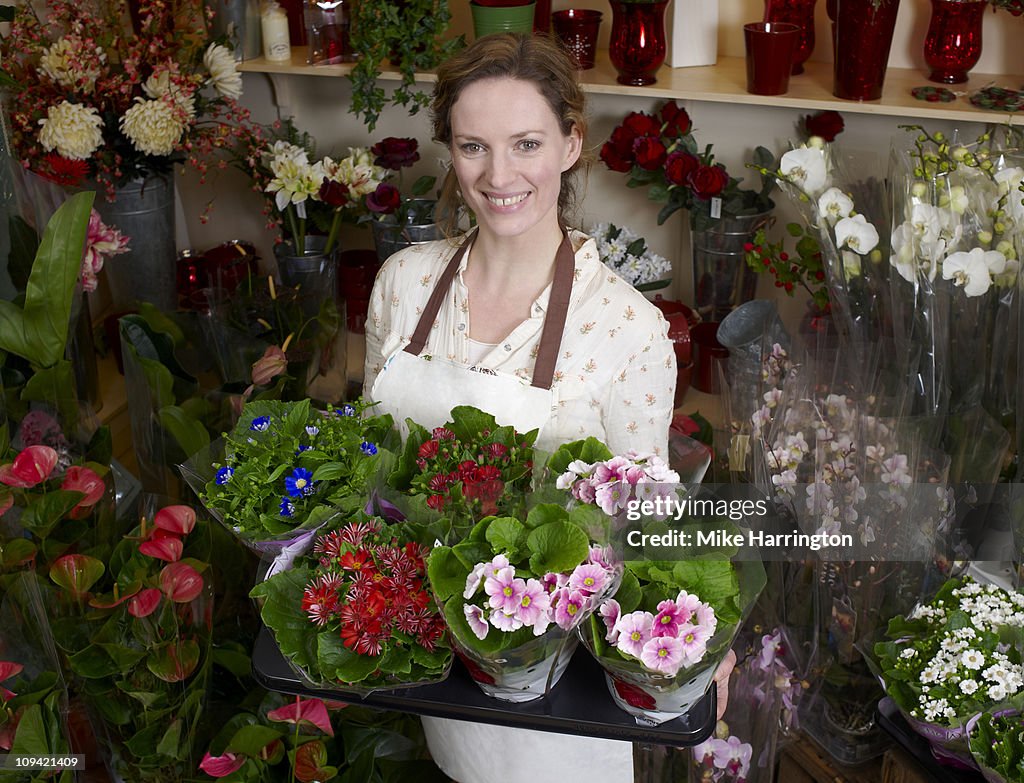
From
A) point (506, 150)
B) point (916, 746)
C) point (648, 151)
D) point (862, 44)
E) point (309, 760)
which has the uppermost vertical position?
point (862, 44)

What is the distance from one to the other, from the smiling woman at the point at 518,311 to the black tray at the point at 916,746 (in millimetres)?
423

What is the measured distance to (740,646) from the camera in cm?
146

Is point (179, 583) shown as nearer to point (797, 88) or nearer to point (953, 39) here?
point (797, 88)

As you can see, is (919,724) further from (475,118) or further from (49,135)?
(49,135)

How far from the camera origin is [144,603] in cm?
114

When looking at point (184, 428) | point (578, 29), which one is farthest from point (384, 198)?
point (184, 428)

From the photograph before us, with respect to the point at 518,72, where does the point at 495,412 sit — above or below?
below

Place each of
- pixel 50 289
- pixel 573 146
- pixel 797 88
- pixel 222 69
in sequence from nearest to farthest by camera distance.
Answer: pixel 573 146, pixel 50 289, pixel 797 88, pixel 222 69

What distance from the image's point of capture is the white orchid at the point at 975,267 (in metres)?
1.49

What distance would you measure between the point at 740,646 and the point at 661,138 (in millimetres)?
1164

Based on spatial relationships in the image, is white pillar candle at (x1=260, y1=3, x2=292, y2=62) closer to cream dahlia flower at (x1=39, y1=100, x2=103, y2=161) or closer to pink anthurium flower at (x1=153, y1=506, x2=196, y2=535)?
cream dahlia flower at (x1=39, y1=100, x2=103, y2=161)

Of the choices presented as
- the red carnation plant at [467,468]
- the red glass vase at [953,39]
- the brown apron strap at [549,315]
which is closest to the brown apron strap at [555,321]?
the brown apron strap at [549,315]

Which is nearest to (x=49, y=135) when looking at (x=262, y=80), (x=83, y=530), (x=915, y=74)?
(x=262, y=80)

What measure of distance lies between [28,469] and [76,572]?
131 millimetres
